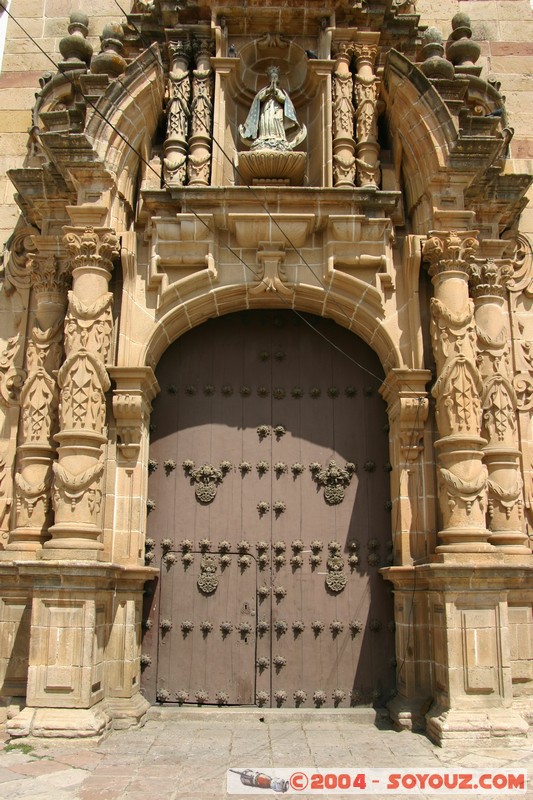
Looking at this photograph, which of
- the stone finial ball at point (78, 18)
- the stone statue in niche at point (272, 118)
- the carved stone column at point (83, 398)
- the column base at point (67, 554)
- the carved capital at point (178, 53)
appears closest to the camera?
the column base at point (67, 554)

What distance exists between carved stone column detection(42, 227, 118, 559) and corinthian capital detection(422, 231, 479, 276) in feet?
9.52

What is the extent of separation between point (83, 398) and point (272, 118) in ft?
11.1

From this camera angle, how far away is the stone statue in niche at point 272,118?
7.49 m

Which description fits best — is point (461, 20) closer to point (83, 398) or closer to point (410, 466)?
point (410, 466)

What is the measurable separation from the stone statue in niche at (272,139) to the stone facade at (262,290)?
70 mm

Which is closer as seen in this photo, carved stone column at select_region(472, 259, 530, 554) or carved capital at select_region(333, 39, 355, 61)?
carved stone column at select_region(472, 259, 530, 554)

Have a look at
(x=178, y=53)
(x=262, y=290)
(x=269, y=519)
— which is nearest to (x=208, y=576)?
(x=269, y=519)

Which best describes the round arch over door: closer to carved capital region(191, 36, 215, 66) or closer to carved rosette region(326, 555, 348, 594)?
carved rosette region(326, 555, 348, 594)

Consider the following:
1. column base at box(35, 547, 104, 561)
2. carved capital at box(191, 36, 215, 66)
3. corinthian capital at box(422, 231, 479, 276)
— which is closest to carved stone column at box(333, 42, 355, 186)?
corinthian capital at box(422, 231, 479, 276)

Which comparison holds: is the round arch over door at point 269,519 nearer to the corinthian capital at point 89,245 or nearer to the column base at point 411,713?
the column base at point 411,713

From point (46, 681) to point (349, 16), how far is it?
6830 millimetres

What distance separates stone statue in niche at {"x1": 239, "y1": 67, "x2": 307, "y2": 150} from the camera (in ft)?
24.6

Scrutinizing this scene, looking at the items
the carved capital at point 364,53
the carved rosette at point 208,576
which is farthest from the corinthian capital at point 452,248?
the carved rosette at point 208,576

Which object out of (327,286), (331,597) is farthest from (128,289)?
(331,597)
